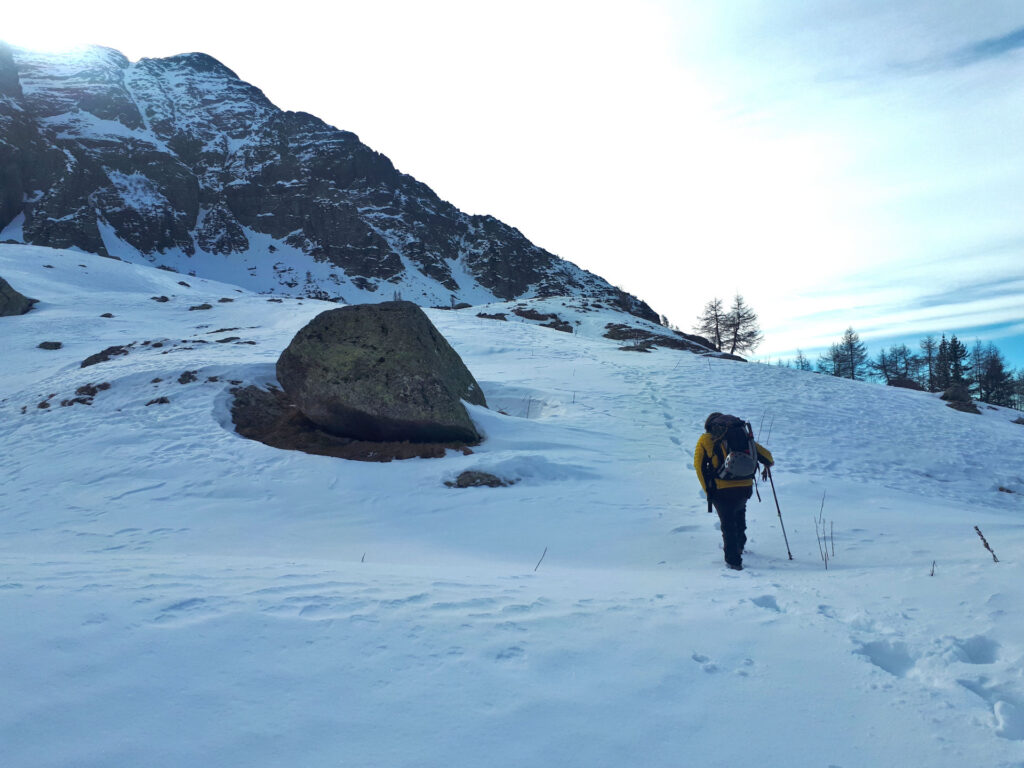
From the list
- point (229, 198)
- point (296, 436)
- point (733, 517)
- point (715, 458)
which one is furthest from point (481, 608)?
point (229, 198)

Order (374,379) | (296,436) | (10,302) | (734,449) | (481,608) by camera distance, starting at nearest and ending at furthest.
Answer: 1. (481,608)
2. (734,449)
3. (374,379)
4. (296,436)
5. (10,302)

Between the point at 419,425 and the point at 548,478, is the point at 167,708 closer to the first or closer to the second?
the point at 548,478

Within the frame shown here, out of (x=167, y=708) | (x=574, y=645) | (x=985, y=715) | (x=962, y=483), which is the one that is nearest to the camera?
(x=167, y=708)

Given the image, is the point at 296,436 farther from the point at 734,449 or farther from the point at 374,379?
the point at 734,449

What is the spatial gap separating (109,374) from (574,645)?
14080 millimetres

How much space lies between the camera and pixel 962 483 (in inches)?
419

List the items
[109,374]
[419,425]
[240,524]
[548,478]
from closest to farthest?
[240,524] < [548,478] < [419,425] < [109,374]

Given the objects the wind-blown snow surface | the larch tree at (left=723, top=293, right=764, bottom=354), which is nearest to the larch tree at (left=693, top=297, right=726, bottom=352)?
the larch tree at (left=723, top=293, right=764, bottom=354)

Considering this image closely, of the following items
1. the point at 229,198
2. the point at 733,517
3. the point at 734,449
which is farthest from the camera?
the point at 229,198

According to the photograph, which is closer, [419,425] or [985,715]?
[985,715]

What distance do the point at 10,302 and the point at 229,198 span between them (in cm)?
7726

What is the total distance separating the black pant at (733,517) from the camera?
5453mm

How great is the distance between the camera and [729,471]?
5652mm

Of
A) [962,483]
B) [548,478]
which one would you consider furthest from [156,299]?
[962,483]
